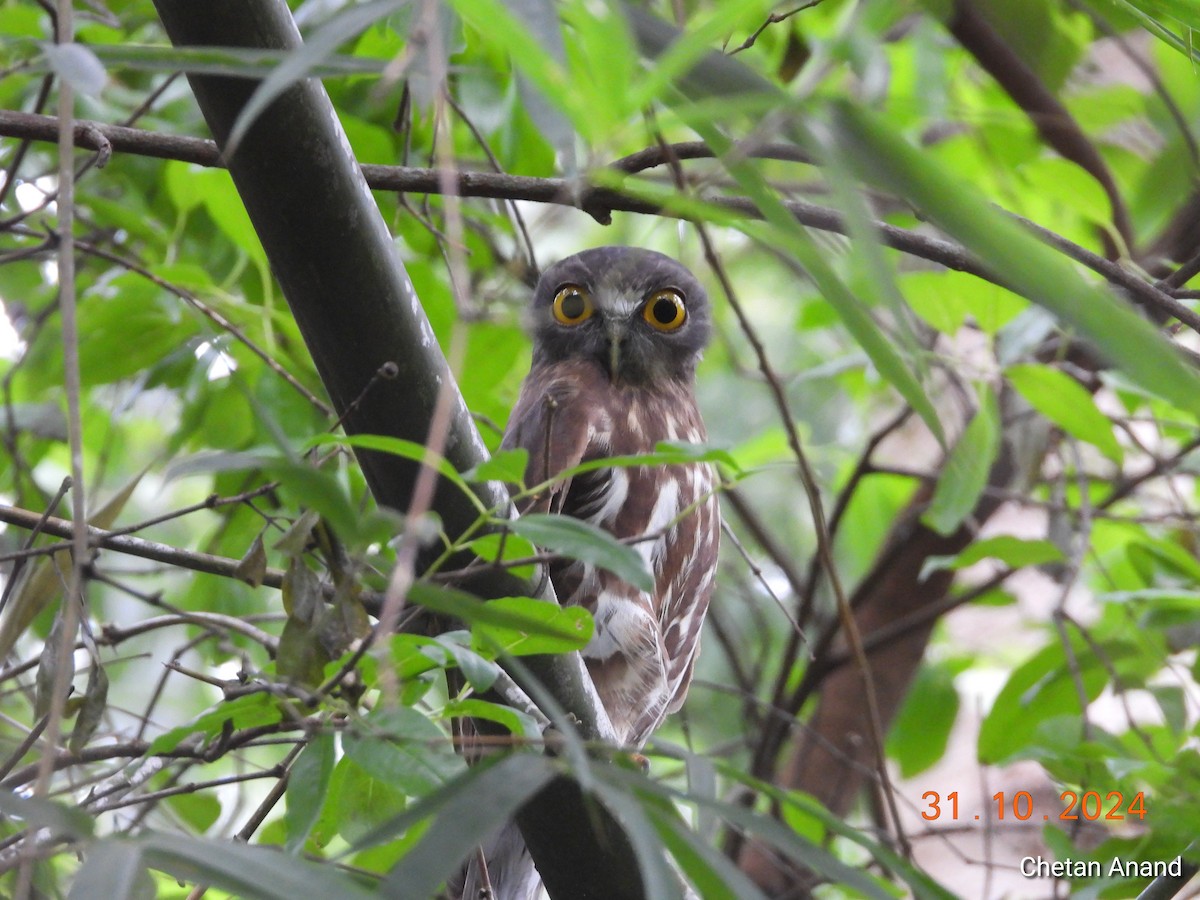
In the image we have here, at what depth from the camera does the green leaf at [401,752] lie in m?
1.18

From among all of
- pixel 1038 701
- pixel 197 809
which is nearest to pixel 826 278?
pixel 197 809

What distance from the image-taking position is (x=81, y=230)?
9.55 ft

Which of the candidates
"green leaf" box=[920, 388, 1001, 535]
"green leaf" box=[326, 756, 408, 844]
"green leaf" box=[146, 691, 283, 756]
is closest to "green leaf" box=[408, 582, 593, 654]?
"green leaf" box=[146, 691, 283, 756]

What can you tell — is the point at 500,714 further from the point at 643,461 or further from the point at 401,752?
the point at 643,461

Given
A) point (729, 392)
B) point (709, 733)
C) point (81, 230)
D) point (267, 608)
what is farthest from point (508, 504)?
point (729, 392)

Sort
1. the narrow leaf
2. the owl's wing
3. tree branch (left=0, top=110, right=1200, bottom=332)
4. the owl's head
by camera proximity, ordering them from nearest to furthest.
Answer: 1. tree branch (left=0, top=110, right=1200, bottom=332)
2. the owl's wing
3. the narrow leaf
4. the owl's head

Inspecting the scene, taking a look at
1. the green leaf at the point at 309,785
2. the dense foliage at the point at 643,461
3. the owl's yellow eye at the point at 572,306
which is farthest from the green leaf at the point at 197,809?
the owl's yellow eye at the point at 572,306

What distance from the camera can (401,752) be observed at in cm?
120

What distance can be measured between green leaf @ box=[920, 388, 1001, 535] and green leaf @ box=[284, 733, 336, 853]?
1468 mm

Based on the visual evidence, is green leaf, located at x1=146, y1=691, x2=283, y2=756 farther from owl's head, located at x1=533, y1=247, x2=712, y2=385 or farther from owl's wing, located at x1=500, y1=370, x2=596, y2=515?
owl's head, located at x1=533, y1=247, x2=712, y2=385

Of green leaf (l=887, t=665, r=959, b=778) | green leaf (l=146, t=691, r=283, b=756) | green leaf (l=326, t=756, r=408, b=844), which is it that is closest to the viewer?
green leaf (l=146, t=691, r=283, b=756)

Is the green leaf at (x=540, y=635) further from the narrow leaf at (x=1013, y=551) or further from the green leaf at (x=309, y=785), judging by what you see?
the narrow leaf at (x=1013, y=551)

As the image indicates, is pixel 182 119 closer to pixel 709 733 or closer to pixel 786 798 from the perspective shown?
pixel 786 798

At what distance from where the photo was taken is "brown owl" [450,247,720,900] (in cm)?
239
